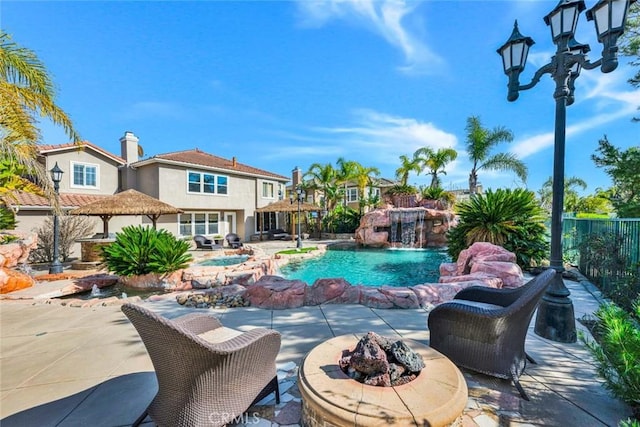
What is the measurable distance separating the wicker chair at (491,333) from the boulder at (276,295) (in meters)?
2.92

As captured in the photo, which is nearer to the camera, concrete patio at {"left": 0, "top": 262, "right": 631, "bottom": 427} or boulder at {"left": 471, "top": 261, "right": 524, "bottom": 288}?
concrete patio at {"left": 0, "top": 262, "right": 631, "bottom": 427}

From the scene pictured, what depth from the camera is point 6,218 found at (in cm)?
955

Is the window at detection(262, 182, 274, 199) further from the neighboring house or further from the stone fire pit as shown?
the stone fire pit

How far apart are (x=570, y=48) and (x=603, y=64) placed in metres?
0.69

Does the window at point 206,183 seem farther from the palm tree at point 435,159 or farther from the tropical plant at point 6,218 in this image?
the palm tree at point 435,159

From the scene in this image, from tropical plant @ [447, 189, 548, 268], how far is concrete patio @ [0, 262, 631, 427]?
3.51m

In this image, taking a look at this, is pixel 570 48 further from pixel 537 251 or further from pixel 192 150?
pixel 192 150

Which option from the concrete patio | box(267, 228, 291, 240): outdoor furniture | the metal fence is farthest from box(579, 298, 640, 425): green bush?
box(267, 228, 291, 240): outdoor furniture

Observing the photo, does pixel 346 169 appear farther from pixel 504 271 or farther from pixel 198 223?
pixel 504 271

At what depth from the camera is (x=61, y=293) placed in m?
6.88

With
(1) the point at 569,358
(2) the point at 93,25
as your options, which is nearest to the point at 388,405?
(1) the point at 569,358

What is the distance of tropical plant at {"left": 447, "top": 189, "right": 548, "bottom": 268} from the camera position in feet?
27.0

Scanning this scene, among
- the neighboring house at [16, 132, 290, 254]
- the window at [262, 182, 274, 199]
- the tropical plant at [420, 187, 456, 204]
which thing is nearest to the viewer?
the neighboring house at [16, 132, 290, 254]

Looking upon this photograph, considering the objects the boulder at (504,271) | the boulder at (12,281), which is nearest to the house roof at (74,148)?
the boulder at (12,281)
